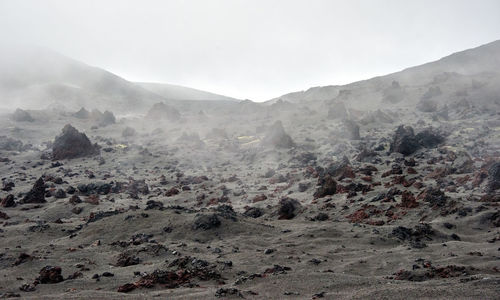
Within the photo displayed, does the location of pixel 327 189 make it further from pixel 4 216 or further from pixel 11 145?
pixel 11 145

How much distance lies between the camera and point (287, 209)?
64.5 feet

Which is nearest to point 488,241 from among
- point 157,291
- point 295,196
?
point 157,291

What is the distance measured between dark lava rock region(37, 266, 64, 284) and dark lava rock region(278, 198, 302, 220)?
36.1 feet

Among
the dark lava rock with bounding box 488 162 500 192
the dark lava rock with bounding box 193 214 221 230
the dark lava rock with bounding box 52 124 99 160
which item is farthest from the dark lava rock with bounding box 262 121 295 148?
the dark lava rock with bounding box 193 214 221 230

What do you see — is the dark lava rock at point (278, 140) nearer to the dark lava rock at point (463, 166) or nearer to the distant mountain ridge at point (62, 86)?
the dark lava rock at point (463, 166)

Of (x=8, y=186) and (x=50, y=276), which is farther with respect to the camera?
(x=8, y=186)

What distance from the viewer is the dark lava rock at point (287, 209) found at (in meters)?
19.4

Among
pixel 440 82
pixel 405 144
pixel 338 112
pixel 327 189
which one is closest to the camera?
pixel 327 189

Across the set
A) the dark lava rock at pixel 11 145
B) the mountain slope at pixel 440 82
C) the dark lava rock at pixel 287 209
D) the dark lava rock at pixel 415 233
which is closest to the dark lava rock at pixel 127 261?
the dark lava rock at pixel 287 209

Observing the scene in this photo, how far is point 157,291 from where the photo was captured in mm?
9383

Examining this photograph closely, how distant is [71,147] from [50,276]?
32.0m

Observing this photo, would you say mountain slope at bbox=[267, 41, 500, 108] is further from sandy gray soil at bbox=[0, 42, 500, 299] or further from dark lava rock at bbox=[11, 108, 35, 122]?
dark lava rock at bbox=[11, 108, 35, 122]

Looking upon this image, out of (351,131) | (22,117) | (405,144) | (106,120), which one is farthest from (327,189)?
(22,117)

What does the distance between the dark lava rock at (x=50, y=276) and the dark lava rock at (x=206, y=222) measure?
19.6 ft
